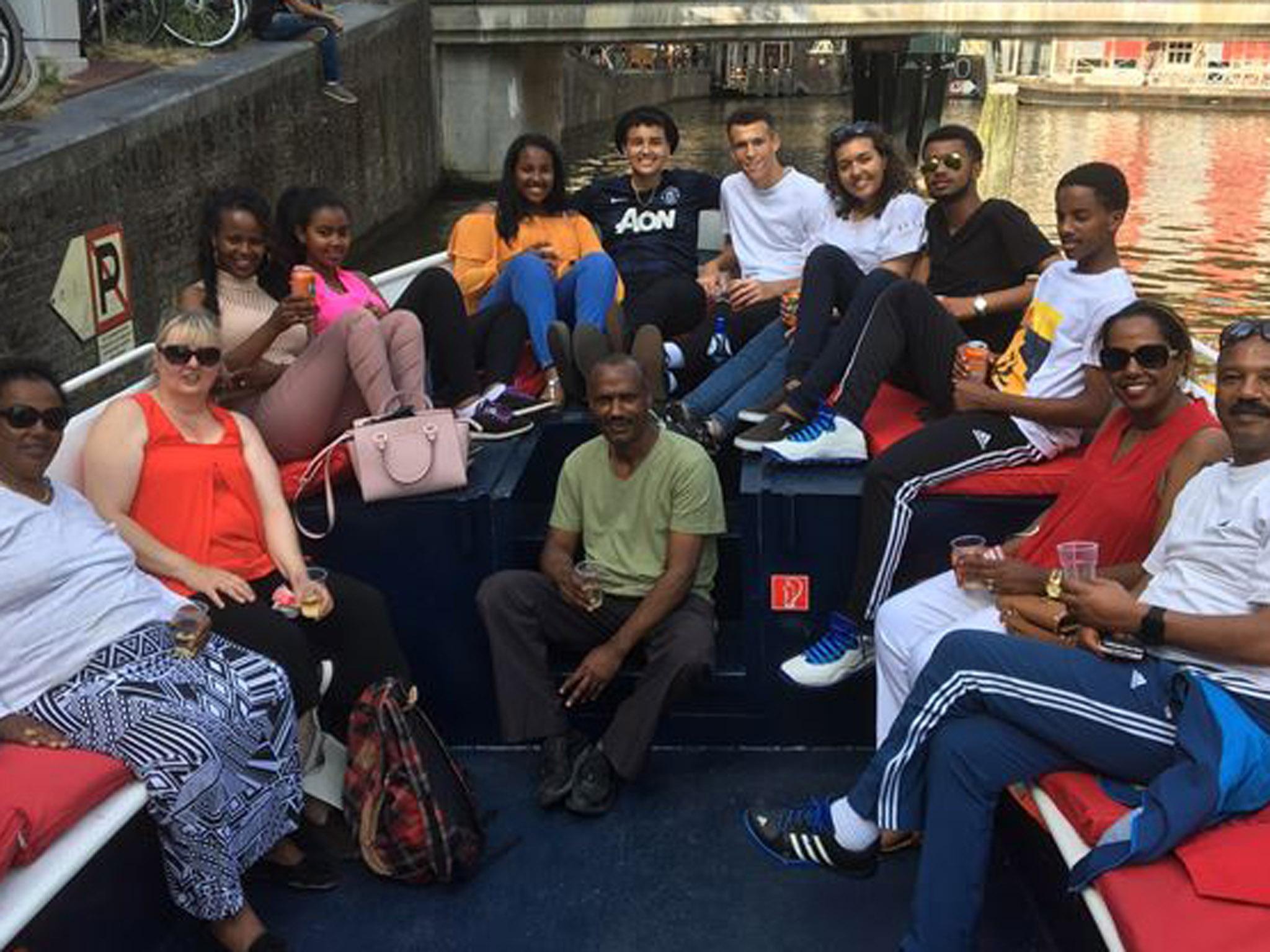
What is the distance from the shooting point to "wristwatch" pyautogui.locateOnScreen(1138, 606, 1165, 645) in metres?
2.32

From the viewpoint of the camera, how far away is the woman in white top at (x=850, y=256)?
3.65 m

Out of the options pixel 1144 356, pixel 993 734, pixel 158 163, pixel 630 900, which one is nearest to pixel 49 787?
pixel 630 900

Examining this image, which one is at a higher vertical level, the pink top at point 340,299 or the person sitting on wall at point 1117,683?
the pink top at point 340,299

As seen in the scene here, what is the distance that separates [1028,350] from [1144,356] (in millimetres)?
763

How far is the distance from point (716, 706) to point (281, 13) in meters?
11.9

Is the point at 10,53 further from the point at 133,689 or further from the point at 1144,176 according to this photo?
the point at 1144,176

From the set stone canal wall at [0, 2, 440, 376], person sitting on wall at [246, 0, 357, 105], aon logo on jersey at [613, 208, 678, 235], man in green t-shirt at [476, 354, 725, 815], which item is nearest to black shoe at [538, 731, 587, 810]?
man in green t-shirt at [476, 354, 725, 815]

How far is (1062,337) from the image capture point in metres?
3.24

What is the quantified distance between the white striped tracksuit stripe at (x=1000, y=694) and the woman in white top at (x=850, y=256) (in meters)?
1.21

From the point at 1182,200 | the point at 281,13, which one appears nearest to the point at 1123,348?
the point at 281,13

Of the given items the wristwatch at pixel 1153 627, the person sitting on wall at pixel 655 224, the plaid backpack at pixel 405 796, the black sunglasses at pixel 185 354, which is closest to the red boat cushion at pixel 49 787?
the plaid backpack at pixel 405 796

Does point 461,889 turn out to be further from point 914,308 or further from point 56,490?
point 914,308

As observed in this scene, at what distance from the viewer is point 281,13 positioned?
13289mm

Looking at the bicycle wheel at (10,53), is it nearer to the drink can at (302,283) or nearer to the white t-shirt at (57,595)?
the drink can at (302,283)
